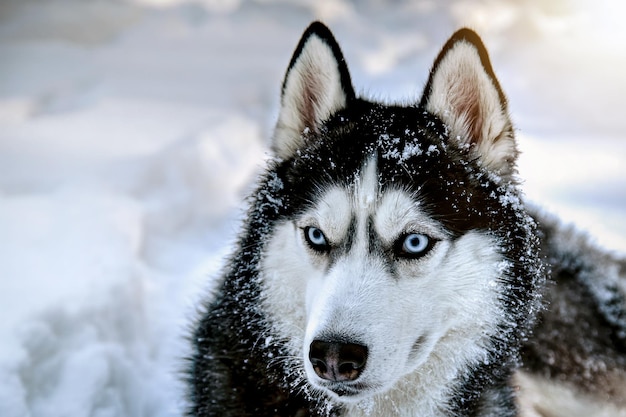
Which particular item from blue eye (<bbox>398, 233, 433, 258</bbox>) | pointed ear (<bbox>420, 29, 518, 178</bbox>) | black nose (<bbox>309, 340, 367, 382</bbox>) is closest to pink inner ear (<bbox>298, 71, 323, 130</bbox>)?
pointed ear (<bbox>420, 29, 518, 178</bbox>)

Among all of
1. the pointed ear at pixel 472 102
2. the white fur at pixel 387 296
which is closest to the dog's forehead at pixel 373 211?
the white fur at pixel 387 296

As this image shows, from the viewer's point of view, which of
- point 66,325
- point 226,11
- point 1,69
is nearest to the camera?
point 66,325

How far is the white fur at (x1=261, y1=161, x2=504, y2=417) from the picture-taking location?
1645 millimetres

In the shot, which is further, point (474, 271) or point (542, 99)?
point (542, 99)

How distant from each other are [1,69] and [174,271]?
2531mm

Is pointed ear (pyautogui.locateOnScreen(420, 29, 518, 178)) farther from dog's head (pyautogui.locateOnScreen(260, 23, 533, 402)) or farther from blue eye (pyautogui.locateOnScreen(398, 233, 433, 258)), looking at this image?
blue eye (pyautogui.locateOnScreen(398, 233, 433, 258))

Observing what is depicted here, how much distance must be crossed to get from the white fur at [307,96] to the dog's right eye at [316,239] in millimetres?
372

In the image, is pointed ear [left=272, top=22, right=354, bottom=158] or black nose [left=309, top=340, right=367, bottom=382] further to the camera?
pointed ear [left=272, top=22, right=354, bottom=158]

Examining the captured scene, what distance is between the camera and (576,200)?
402 cm

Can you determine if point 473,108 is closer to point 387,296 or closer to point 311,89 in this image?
point 311,89

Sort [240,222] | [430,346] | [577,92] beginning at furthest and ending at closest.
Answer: [577,92], [240,222], [430,346]

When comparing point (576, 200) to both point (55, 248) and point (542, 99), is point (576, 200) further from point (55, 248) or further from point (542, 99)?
point (55, 248)

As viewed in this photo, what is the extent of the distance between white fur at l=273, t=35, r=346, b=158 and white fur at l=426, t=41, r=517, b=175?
1.10 ft

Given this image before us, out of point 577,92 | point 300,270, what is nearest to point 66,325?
point 300,270
